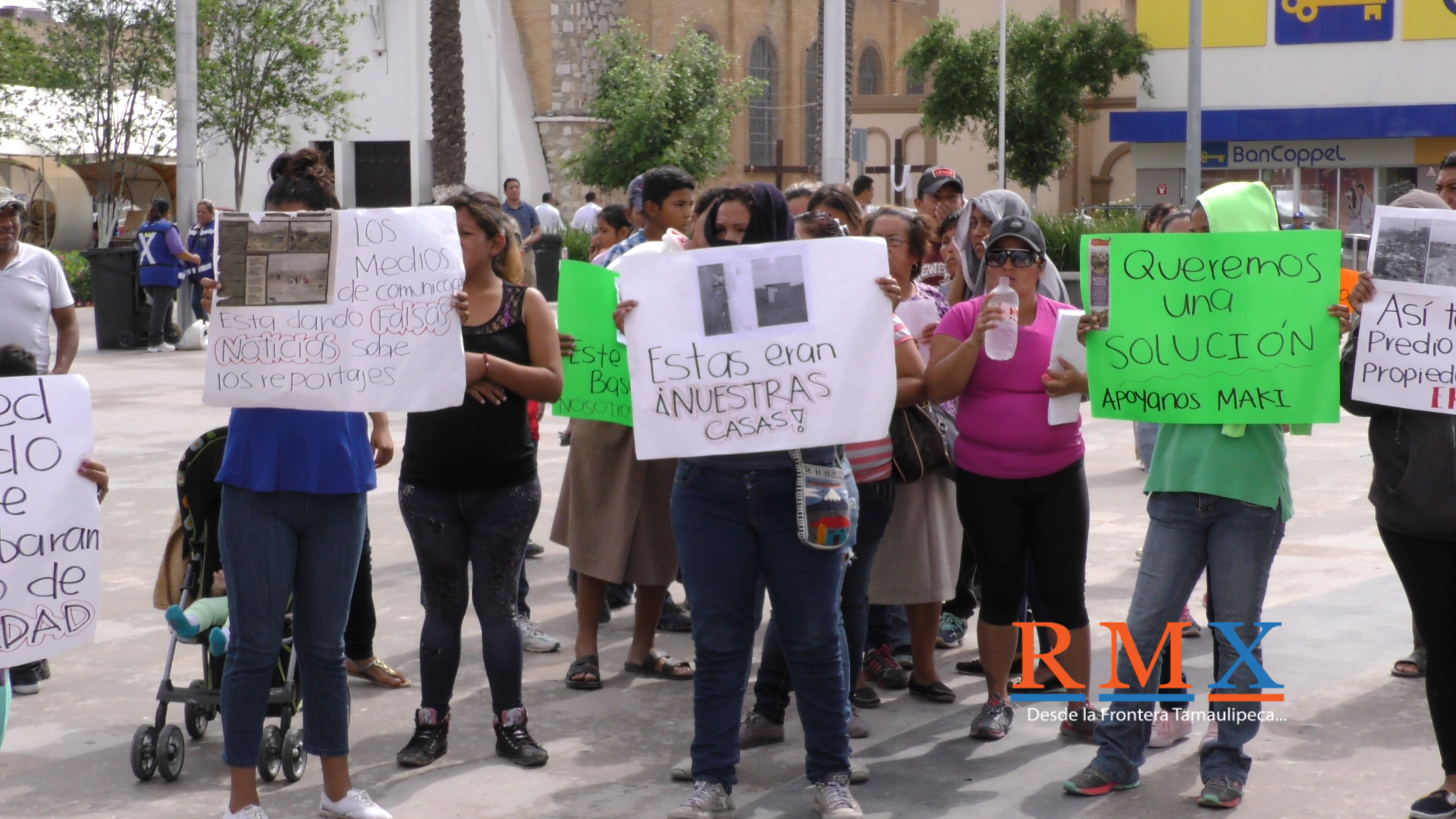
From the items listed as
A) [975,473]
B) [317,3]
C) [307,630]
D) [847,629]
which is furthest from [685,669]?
[317,3]

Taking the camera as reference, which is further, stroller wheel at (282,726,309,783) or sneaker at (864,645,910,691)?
sneaker at (864,645,910,691)

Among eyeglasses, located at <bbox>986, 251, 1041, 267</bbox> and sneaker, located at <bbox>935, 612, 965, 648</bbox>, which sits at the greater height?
eyeglasses, located at <bbox>986, 251, 1041, 267</bbox>

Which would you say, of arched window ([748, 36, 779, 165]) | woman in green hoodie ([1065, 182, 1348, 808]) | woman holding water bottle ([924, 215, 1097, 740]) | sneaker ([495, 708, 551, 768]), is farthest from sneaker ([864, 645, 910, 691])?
arched window ([748, 36, 779, 165])

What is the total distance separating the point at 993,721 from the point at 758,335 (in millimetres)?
1822

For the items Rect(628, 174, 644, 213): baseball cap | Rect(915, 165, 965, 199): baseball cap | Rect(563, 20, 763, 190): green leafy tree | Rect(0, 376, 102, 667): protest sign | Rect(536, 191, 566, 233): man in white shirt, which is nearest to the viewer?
Rect(0, 376, 102, 667): protest sign

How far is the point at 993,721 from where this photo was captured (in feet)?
18.1

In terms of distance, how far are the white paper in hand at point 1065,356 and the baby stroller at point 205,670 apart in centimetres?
273

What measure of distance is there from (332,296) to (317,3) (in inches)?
1049

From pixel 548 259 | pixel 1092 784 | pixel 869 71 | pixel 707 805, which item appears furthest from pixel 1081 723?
pixel 869 71

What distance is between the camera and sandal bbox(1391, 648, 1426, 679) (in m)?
6.21

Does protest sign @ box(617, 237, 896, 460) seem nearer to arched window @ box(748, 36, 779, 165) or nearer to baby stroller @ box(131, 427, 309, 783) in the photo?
baby stroller @ box(131, 427, 309, 783)

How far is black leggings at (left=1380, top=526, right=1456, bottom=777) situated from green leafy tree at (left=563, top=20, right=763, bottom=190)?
31506 mm

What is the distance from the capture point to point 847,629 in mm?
5438

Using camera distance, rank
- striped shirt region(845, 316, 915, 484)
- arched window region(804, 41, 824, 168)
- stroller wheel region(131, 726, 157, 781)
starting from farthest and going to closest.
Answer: arched window region(804, 41, 824, 168), striped shirt region(845, 316, 915, 484), stroller wheel region(131, 726, 157, 781)
